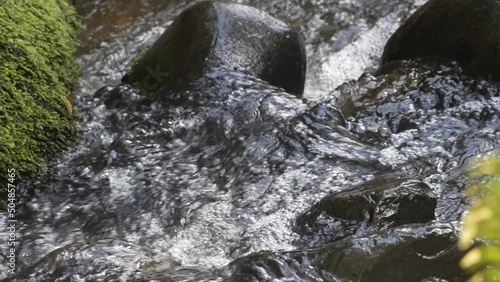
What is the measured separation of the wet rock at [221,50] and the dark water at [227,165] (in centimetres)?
15

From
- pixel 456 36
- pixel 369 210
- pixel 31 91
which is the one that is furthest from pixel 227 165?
pixel 456 36

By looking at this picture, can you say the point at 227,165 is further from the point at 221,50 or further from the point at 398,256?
the point at 398,256

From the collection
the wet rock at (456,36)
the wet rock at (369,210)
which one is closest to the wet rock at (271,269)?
the wet rock at (369,210)

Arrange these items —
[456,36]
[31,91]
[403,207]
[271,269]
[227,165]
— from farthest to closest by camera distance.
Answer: [456,36]
[31,91]
[227,165]
[403,207]
[271,269]

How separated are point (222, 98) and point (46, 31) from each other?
1.65 metres

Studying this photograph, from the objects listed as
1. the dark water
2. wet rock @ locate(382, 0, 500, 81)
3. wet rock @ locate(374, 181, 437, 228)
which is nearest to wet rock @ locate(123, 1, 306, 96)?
the dark water

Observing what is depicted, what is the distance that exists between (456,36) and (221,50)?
184 cm

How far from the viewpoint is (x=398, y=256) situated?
2949 mm

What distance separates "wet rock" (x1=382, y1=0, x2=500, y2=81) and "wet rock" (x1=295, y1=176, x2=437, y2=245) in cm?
182

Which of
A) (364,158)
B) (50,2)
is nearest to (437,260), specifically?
(364,158)

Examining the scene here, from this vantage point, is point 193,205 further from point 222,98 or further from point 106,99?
point 106,99

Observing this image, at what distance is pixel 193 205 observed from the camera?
3959 millimetres

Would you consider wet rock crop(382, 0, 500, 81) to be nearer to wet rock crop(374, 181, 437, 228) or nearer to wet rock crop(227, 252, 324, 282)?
wet rock crop(374, 181, 437, 228)

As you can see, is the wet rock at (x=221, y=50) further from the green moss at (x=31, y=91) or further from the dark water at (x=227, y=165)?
the green moss at (x=31, y=91)
